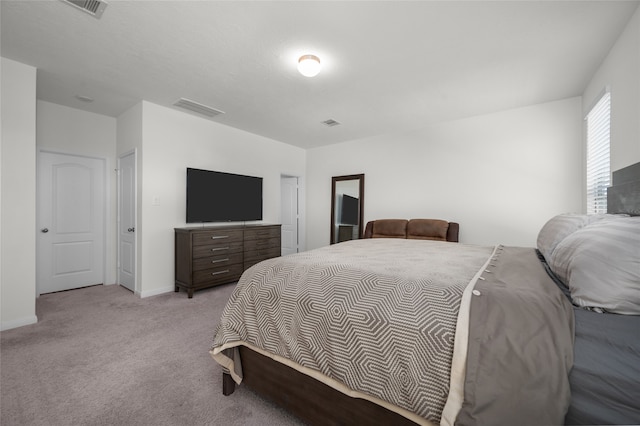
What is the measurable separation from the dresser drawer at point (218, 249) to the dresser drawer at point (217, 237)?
0.04 m

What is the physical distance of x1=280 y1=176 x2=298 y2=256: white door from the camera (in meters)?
6.09

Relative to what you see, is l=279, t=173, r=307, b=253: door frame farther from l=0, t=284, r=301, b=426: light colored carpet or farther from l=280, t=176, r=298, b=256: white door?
l=0, t=284, r=301, b=426: light colored carpet

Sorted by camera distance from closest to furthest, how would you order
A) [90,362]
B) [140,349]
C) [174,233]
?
1. [90,362]
2. [140,349]
3. [174,233]

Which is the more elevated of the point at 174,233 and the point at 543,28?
the point at 543,28

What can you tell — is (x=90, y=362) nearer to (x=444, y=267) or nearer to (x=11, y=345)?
(x=11, y=345)

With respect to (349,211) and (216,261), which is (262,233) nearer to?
(216,261)

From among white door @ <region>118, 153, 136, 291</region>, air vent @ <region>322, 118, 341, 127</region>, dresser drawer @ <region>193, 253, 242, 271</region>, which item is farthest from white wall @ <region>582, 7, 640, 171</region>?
white door @ <region>118, 153, 136, 291</region>

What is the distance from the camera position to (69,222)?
12.2 ft

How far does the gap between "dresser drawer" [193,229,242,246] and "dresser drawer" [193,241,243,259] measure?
0.14 ft

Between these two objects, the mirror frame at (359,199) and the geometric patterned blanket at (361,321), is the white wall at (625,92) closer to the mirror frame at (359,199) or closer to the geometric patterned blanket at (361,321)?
the geometric patterned blanket at (361,321)

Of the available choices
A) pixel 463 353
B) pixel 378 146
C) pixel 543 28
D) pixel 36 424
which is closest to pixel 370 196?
pixel 378 146

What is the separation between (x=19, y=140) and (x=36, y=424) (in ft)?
8.83

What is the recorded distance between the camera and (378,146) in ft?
16.3

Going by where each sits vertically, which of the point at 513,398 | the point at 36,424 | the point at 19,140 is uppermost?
the point at 19,140
